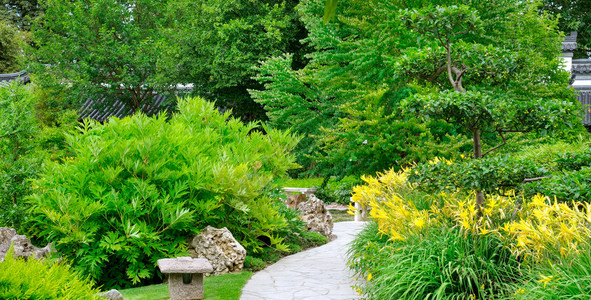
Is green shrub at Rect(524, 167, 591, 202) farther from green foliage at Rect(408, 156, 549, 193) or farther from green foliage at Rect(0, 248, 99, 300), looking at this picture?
green foliage at Rect(0, 248, 99, 300)

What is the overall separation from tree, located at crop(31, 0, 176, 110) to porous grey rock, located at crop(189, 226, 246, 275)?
15935 mm

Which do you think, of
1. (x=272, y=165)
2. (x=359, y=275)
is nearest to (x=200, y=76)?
(x=272, y=165)

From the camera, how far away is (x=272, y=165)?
8789 mm

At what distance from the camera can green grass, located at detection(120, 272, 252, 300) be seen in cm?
575

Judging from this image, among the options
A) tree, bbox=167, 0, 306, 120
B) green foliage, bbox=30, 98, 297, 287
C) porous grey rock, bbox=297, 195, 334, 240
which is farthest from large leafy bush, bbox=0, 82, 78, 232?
tree, bbox=167, 0, 306, 120

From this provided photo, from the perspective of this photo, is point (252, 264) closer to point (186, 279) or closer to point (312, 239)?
point (186, 279)

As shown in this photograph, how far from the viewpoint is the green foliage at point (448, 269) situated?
440 cm

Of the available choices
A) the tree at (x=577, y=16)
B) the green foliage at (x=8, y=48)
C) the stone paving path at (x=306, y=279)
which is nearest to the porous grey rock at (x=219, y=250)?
the stone paving path at (x=306, y=279)

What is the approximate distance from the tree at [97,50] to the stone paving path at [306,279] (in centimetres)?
1584

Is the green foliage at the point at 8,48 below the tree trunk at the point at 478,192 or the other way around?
the other way around

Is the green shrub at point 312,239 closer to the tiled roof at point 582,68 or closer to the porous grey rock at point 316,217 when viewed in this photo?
the porous grey rock at point 316,217

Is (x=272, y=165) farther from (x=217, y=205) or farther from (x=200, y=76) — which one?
(x=200, y=76)

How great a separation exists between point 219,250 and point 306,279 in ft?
4.30

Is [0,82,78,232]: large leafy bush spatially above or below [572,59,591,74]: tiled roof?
below
